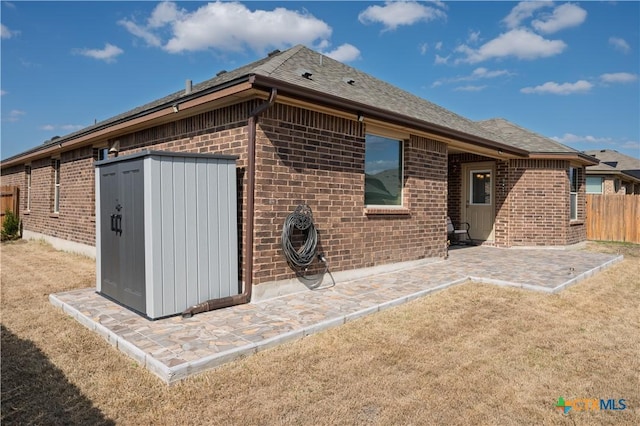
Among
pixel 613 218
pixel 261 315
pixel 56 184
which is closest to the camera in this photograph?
pixel 261 315

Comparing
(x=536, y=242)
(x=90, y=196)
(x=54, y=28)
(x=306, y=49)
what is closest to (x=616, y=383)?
(x=306, y=49)

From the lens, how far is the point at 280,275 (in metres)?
5.61

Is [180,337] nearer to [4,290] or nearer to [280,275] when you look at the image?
[280,275]

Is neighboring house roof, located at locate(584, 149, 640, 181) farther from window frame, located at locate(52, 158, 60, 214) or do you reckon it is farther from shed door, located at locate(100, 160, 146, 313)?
window frame, located at locate(52, 158, 60, 214)

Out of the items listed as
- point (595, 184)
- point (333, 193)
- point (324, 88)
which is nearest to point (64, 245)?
point (333, 193)

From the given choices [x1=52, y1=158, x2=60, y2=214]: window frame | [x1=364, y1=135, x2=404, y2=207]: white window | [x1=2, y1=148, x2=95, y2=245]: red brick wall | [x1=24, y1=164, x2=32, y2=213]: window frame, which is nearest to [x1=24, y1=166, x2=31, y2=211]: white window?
[x1=24, y1=164, x2=32, y2=213]: window frame

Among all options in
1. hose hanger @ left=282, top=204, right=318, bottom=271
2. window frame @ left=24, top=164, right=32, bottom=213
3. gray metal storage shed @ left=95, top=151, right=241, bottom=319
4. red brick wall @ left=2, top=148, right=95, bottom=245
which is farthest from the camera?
window frame @ left=24, top=164, right=32, bottom=213

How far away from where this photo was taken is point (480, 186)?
12.5m

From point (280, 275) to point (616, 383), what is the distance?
3.88 meters

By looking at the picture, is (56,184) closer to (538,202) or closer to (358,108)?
(358,108)

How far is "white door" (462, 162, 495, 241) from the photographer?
12234mm

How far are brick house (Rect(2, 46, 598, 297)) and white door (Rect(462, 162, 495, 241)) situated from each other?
0.03 meters

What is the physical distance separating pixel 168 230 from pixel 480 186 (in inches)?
415

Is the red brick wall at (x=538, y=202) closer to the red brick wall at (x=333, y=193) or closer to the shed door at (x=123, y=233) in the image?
the red brick wall at (x=333, y=193)
